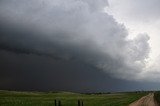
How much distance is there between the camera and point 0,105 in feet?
190

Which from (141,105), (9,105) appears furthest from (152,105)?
(9,105)

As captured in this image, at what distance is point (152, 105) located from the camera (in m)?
50.8

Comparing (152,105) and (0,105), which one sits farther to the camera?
(0,105)

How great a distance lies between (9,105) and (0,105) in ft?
5.79

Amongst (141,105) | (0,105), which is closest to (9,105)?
(0,105)

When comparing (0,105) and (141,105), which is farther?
(0,105)

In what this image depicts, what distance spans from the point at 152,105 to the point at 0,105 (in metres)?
28.1

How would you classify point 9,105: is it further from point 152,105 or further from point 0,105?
point 152,105

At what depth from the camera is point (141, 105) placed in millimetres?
52062

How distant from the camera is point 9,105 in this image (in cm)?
5784

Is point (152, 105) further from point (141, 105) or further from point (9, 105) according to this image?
point (9, 105)

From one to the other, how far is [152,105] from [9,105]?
2641cm

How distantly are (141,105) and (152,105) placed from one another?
2025 mm

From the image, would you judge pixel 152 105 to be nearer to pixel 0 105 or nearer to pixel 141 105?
pixel 141 105
